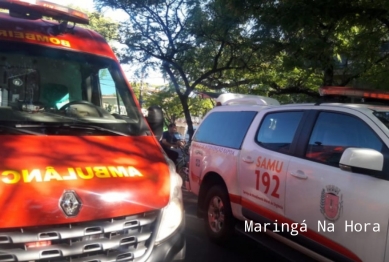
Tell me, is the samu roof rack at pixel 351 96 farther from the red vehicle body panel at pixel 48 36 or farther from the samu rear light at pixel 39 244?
the samu rear light at pixel 39 244

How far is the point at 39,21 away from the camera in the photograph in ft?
13.7

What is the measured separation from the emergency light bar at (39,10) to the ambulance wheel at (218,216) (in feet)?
8.95

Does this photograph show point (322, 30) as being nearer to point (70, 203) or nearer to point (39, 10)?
point (39, 10)

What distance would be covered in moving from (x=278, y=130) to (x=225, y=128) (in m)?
1.17

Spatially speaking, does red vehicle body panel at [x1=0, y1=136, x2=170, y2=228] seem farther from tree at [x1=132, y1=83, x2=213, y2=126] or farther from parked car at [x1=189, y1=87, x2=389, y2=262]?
tree at [x1=132, y1=83, x2=213, y2=126]

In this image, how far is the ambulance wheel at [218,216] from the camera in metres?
5.40

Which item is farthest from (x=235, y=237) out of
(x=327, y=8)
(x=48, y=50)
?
(x=327, y=8)

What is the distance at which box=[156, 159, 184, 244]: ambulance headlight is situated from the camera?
119 inches

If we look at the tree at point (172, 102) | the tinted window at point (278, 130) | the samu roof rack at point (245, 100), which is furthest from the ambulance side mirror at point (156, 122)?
the tree at point (172, 102)

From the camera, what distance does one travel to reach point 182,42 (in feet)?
48.7

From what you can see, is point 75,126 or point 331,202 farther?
point 331,202

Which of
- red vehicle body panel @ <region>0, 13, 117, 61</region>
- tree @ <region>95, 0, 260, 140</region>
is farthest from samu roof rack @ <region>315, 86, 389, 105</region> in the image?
tree @ <region>95, 0, 260, 140</region>

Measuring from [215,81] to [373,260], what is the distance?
43.7 ft

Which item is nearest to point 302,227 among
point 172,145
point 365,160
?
point 365,160
